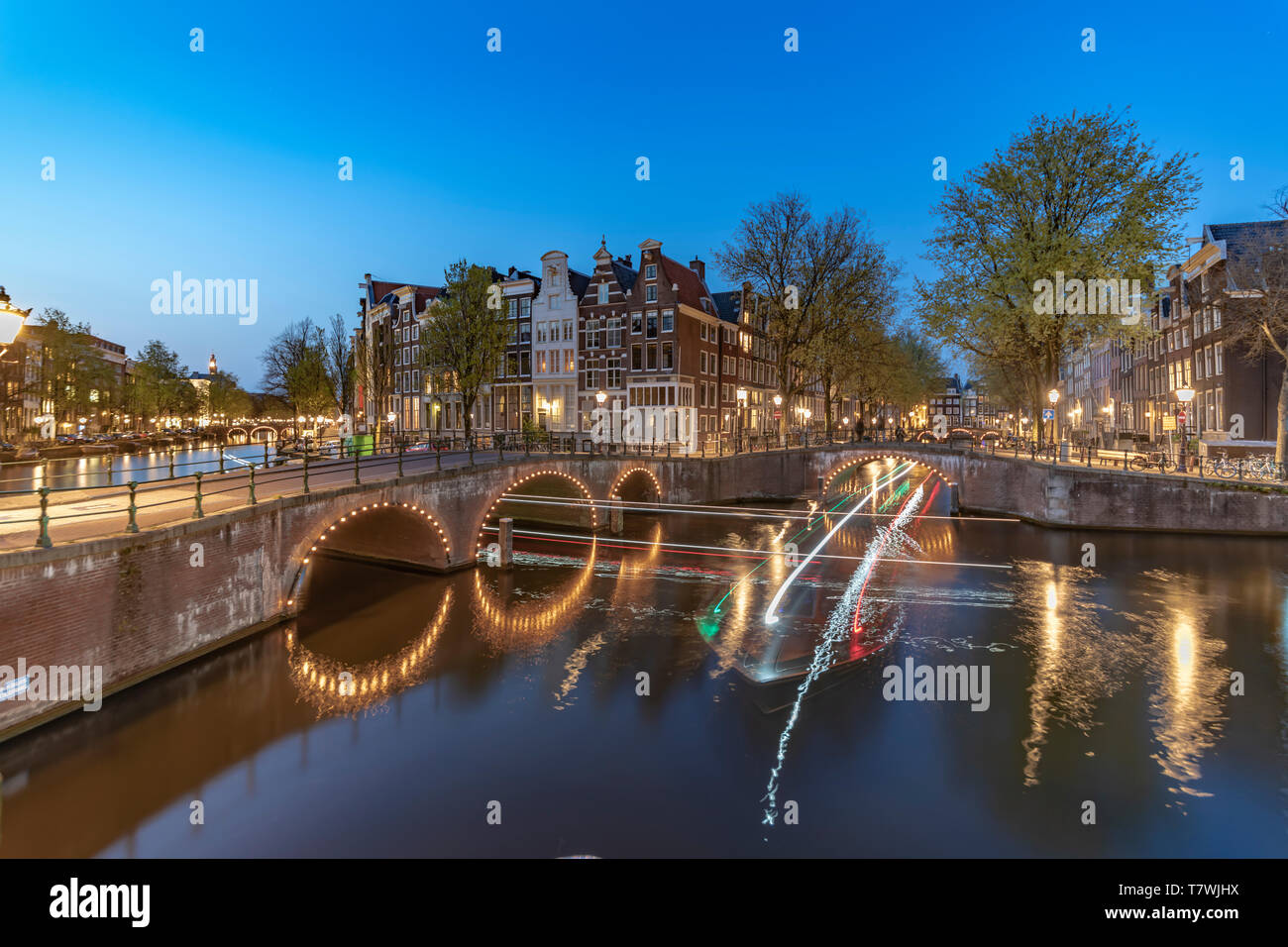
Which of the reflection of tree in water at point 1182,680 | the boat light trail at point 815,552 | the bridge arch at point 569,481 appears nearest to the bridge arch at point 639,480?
the bridge arch at point 569,481

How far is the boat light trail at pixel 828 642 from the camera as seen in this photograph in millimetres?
10965

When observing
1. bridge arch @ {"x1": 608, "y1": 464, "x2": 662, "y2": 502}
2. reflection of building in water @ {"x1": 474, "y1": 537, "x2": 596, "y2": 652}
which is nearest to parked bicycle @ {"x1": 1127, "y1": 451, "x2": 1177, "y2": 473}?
bridge arch @ {"x1": 608, "y1": 464, "x2": 662, "y2": 502}

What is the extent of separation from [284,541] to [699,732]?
1214 cm

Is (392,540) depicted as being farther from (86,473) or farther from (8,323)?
(8,323)

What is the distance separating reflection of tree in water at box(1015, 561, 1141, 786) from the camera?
12991 millimetres

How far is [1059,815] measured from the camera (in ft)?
32.8

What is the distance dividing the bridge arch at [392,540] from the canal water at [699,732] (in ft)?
8.66

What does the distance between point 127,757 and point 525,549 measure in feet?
64.4

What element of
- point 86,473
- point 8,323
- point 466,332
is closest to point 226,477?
point 86,473

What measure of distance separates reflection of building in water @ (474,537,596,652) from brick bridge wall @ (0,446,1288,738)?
4173 mm

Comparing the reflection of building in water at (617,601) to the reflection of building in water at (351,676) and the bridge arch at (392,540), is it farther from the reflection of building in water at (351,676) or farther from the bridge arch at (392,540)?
the bridge arch at (392,540)

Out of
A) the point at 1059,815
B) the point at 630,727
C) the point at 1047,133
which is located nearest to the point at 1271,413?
the point at 1047,133

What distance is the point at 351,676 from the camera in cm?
1567
